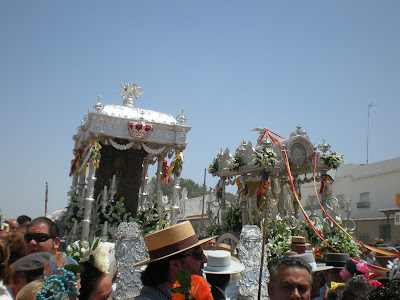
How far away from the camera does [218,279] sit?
15.1 ft

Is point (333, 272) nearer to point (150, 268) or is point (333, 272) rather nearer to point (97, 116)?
point (150, 268)

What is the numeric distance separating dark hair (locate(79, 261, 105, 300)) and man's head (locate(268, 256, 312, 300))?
5.13ft

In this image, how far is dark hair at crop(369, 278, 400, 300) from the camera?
193cm

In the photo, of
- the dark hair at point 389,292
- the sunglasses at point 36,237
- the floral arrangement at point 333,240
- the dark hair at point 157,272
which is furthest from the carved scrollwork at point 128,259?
the floral arrangement at point 333,240

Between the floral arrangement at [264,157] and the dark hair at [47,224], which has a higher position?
the floral arrangement at [264,157]

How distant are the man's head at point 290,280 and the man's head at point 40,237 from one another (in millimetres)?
2824

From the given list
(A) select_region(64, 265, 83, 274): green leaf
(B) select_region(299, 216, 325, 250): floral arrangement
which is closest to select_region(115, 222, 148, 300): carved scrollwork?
(A) select_region(64, 265, 83, 274): green leaf

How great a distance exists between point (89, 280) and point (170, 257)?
74cm

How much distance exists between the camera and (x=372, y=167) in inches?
1175

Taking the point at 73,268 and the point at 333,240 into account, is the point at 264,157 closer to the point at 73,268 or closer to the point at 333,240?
the point at 333,240

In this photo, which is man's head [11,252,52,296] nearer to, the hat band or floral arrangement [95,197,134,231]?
the hat band

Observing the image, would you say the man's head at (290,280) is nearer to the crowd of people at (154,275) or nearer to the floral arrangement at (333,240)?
the crowd of people at (154,275)

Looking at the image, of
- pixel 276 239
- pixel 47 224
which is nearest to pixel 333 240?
pixel 276 239

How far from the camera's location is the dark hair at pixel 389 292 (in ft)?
6.34
